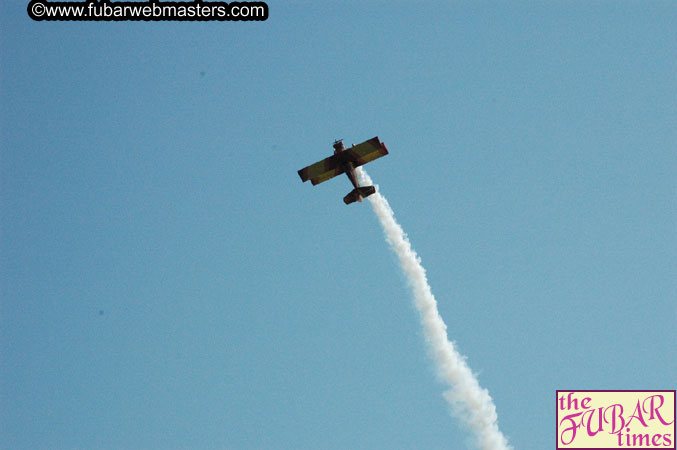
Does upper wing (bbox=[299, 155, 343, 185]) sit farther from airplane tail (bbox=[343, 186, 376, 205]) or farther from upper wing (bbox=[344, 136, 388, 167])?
airplane tail (bbox=[343, 186, 376, 205])

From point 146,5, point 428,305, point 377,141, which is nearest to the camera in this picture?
point 146,5

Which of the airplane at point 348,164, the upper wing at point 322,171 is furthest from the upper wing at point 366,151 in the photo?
the upper wing at point 322,171

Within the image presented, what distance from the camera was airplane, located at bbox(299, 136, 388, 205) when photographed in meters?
64.0

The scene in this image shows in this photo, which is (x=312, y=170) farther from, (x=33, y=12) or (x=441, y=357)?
(x=33, y=12)

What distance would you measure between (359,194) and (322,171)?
3.25 metres

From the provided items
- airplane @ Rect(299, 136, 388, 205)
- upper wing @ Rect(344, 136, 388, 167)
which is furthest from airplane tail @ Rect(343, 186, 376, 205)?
upper wing @ Rect(344, 136, 388, 167)

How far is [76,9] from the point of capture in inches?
2041

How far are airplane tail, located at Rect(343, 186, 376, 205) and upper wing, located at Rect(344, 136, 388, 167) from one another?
1.84 m

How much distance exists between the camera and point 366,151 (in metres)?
64.1

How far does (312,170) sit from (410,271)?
35.7ft

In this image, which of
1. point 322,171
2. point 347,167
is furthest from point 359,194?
point 322,171

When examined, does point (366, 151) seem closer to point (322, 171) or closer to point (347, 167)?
point (347, 167)

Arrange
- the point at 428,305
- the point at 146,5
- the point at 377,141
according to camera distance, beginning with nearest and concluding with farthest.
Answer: the point at 146,5, the point at 377,141, the point at 428,305

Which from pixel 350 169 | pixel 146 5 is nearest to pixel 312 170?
pixel 350 169
